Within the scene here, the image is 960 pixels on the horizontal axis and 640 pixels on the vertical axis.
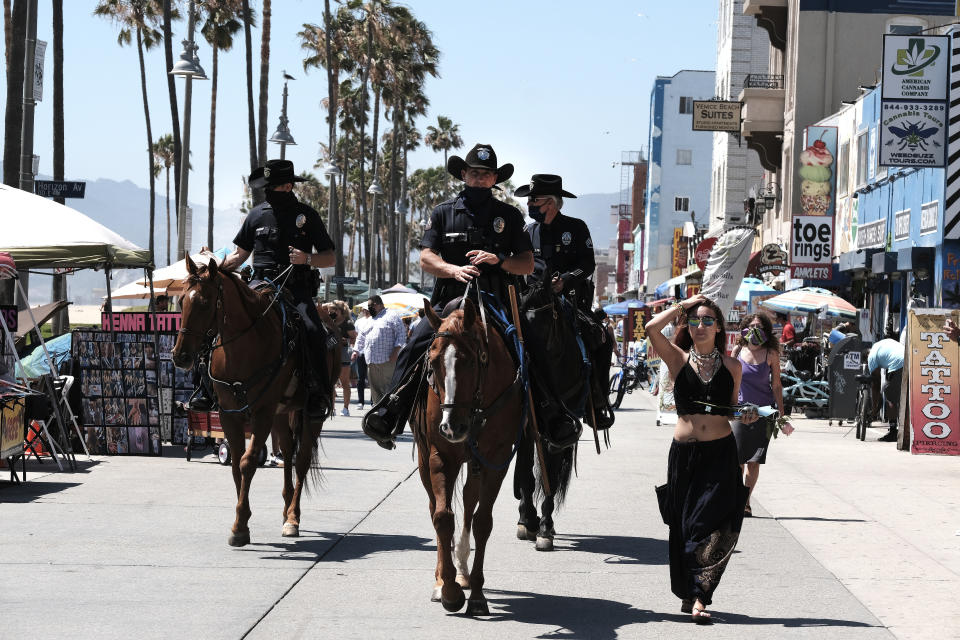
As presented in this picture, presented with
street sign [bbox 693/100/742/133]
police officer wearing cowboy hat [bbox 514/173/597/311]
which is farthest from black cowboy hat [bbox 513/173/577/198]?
street sign [bbox 693/100/742/133]

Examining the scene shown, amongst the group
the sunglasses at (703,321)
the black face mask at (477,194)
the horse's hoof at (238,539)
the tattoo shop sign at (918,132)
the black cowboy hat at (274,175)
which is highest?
the tattoo shop sign at (918,132)

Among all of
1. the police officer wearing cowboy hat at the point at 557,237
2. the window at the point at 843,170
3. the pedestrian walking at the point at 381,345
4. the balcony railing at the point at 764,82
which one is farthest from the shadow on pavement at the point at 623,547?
the balcony railing at the point at 764,82

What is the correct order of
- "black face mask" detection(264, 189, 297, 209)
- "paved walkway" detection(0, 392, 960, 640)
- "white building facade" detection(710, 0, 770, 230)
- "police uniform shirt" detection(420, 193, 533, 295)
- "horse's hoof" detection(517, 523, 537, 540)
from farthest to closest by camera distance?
"white building facade" detection(710, 0, 770, 230), "black face mask" detection(264, 189, 297, 209), "horse's hoof" detection(517, 523, 537, 540), "police uniform shirt" detection(420, 193, 533, 295), "paved walkway" detection(0, 392, 960, 640)

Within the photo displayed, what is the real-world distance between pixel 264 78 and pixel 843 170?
18.2 metres

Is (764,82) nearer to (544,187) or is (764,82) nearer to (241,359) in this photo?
(544,187)

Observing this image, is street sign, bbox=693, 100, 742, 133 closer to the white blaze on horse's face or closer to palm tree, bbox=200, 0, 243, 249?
palm tree, bbox=200, 0, 243, 249

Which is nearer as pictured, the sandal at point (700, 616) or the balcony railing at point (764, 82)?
the sandal at point (700, 616)

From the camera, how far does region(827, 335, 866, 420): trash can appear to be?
24.6 m

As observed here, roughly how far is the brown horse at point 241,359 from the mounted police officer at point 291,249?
0.22 metres

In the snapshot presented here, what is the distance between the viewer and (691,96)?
95.4 meters

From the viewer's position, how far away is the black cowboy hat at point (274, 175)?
10.8 m

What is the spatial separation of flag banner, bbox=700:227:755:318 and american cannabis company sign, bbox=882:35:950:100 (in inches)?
145

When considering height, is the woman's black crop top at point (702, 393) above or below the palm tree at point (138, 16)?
below

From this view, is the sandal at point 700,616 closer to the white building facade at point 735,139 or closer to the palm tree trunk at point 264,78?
the palm tree trunk at point 264,78
